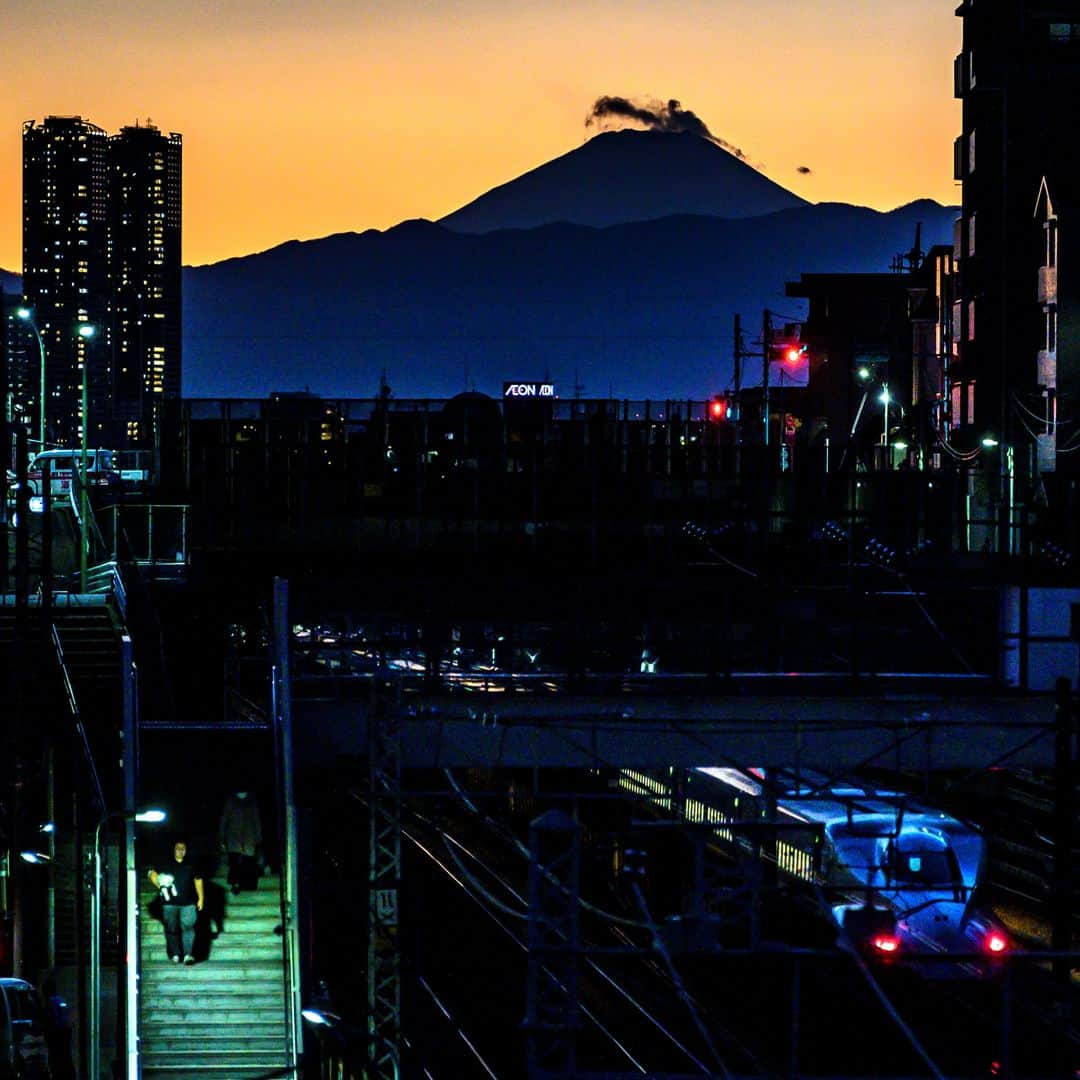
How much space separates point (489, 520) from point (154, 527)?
1890 cm

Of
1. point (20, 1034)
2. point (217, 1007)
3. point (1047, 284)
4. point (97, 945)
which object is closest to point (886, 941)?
point (217, 1007)

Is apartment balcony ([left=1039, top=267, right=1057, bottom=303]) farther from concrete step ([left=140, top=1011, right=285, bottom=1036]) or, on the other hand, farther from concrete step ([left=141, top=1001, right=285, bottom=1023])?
concrete step ([left=140, top=1011, right=285, bottom=1036])

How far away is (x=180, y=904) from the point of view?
19250 mm

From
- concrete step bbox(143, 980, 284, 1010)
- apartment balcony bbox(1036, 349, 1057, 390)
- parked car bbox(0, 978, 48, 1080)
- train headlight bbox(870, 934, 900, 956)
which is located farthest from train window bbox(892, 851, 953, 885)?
apartment balcony bbox(1036, 349, 1057, 390)

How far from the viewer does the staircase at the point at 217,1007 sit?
18578mm

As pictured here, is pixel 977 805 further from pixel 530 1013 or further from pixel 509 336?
pixel 509 336

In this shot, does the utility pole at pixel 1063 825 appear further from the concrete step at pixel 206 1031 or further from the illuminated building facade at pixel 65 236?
the illuminated building facade at pixel 65 236

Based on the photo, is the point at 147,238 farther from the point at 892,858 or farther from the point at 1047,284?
the point at 892,858

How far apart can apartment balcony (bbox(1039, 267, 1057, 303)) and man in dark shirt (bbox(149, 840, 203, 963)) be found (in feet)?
124

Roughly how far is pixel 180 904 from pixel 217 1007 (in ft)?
3.55

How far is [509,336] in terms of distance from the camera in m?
192

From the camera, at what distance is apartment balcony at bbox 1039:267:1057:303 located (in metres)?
51.8

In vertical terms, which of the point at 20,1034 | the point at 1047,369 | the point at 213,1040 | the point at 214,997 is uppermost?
the point at 1047,369

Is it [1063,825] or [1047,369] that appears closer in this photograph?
[1063,825]
